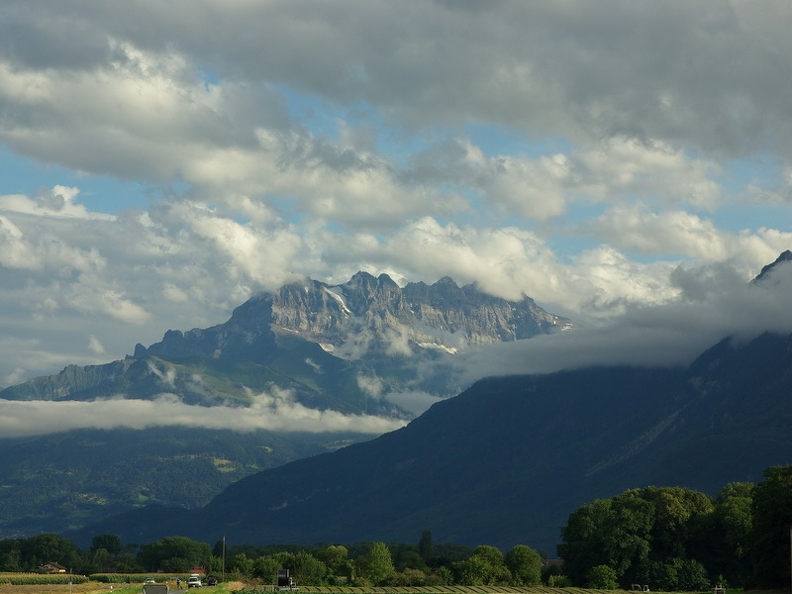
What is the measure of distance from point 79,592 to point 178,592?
1840 cm

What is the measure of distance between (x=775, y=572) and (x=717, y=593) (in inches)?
711

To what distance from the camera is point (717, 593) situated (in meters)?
192

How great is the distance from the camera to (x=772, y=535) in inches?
6880

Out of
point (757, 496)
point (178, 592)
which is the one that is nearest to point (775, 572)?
point (757, 496)

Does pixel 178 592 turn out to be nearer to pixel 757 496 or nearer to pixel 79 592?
pixel 79 592

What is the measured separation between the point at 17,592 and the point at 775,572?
4783 inches

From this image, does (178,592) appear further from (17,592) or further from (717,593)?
(717,593)

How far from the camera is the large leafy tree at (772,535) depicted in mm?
173250

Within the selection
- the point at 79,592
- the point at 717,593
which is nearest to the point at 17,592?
the point at 79,592

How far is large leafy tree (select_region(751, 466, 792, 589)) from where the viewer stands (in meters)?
173

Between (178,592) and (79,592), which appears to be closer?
(79,592)

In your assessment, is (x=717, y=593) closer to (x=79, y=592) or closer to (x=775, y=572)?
(x=775, y=572)

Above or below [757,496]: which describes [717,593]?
below

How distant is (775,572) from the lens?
175625mm
